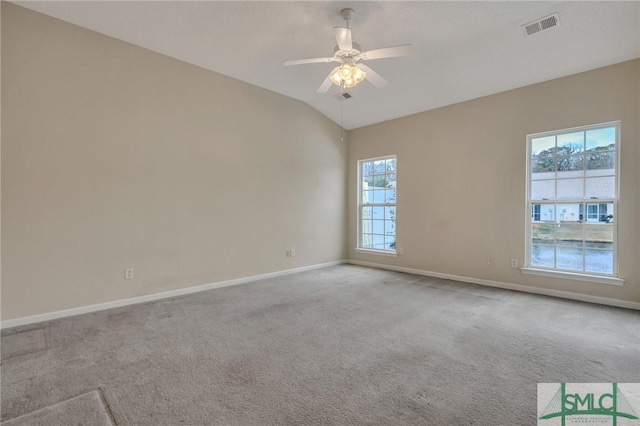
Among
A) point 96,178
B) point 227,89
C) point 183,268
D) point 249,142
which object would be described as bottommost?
point 183,268

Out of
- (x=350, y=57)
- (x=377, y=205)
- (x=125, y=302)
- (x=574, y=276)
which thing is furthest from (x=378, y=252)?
(x=125, y=302)

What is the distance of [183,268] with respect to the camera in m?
3.94

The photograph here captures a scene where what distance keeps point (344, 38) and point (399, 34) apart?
1.13 metres

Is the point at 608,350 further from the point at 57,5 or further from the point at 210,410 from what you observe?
the point at 57,5

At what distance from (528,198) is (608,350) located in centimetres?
227

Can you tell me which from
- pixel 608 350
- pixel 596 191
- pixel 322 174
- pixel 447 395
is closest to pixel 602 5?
pixel 596 191

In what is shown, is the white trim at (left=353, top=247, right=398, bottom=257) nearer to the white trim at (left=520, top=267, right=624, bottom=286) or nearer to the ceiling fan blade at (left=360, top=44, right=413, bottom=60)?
the white trim at (left=520, top=267, right=624, bottom=286)

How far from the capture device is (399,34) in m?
3.23

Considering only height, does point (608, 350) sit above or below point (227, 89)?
below

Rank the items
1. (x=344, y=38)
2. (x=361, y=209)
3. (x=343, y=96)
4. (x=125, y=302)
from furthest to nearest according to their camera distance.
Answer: (x=361, y=209), (x=343, y=96), (x=125, y=302), (x=344, y=38)

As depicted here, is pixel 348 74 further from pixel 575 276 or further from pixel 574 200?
pixel 575 276

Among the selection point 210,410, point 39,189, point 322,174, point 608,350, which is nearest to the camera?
point 210,410

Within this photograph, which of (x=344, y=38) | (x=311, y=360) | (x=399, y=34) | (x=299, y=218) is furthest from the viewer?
(x=299, y=218)

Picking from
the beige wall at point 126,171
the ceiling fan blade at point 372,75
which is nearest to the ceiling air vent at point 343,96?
the beige wall at point 126,171
